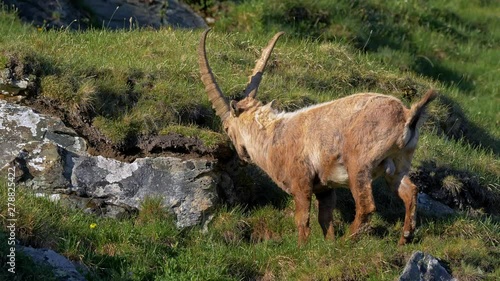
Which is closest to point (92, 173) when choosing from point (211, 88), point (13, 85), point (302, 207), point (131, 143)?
point (131, 143)

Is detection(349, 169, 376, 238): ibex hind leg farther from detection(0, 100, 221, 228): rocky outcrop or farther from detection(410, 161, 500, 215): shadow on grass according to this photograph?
detection(410, 161, 500, 215): shadow on grass

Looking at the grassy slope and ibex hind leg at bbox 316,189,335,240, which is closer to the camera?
the grassy slope

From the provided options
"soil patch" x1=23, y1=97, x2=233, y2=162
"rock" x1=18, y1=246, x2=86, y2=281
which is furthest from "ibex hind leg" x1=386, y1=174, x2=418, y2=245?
"rock" x1=18, y1=246, x2=86, y2=281

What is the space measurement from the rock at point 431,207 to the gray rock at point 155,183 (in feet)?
7.95

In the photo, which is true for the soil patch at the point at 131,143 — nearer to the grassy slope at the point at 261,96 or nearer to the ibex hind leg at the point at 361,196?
the grassy slope at the point at 261,96

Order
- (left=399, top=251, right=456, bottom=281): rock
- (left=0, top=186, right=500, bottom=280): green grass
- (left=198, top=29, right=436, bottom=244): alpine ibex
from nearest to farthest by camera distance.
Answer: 1. (left=399, top=251, right=456, bottom=281): rock
2. (left=0, top=186, right=500, bottom=280): green grass
3. (left=198, top=29, right=436, bottom=244): alpine ibex

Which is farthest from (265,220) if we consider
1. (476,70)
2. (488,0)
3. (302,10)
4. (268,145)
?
(488,0)

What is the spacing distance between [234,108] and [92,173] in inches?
67.0

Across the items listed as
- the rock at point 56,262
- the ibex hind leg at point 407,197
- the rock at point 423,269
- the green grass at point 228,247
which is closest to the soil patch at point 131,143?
the green grass at point 228,247

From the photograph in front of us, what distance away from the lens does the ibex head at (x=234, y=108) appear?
10.7 meters

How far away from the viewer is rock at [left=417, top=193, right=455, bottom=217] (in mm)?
10984

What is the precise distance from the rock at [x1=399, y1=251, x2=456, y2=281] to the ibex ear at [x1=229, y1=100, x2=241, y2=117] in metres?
2.74

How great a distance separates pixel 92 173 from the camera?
1045cm

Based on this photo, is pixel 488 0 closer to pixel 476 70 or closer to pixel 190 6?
pixel 476 70
